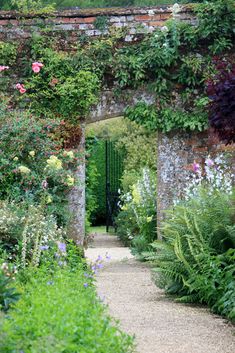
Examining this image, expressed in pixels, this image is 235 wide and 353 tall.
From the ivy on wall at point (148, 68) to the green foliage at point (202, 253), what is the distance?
2889 mm

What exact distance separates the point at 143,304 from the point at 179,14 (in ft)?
17.6

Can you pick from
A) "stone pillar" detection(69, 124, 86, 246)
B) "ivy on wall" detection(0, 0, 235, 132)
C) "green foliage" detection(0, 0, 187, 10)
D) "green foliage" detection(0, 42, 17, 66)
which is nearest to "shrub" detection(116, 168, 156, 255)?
"stone pillar" detection(69, 124, 86, 246)

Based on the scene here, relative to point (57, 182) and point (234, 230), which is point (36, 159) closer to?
point (57, 182)

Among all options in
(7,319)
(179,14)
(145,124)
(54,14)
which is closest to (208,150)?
(145,124)

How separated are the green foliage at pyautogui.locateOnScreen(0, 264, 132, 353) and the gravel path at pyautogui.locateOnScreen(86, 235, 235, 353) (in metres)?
1.12

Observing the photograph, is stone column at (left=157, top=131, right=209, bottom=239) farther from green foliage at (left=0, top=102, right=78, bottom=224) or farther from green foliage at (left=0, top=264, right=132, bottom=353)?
green foliage at (left=0, top=264, right=132, bottom=353)

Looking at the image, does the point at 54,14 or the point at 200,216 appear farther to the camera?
the point at 54,14

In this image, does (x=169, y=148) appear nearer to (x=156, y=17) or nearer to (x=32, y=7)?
(x=156, y=17)

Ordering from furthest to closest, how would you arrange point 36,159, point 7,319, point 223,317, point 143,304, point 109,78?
point 109,78
point 36,159
point 143,304
point 223,317
point 7,319

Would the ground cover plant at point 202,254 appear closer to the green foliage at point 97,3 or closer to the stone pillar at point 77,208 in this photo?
the stone pillar at point 77,208

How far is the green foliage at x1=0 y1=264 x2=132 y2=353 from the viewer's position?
4.37m

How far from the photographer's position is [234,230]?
8.80 metres

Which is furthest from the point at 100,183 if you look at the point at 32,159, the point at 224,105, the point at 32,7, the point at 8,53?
the point at 224,105

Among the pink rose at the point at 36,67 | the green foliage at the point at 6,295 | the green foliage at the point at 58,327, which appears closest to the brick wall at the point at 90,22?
the pink rose at the point at 36,67
